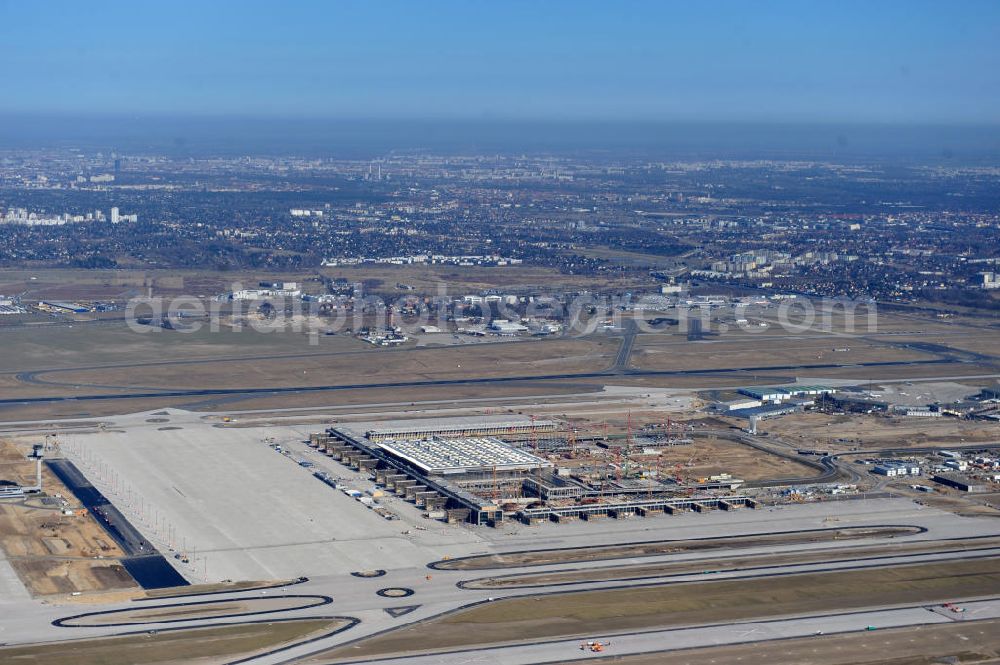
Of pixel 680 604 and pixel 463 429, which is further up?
pixel 463 429

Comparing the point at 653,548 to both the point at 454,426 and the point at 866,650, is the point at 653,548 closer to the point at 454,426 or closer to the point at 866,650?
the point at 866,650

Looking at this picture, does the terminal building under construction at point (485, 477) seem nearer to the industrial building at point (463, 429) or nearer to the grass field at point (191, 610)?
the industrial building at point (463, 429)

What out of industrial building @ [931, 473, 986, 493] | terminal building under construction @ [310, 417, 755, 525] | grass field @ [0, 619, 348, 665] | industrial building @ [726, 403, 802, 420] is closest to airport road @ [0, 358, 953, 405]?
industrial building @ [726, 403, 802, 420]

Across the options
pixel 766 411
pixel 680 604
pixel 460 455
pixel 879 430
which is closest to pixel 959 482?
pixel 879 430

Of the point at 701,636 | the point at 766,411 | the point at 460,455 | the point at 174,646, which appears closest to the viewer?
the point at 174,646

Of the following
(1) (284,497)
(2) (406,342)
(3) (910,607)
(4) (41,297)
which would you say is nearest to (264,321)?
(2) (406,342)

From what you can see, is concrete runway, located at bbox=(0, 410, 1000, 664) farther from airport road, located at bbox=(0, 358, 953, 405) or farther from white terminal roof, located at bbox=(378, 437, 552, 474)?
airport road, located at bbox=(0, 358, 953, 405)
